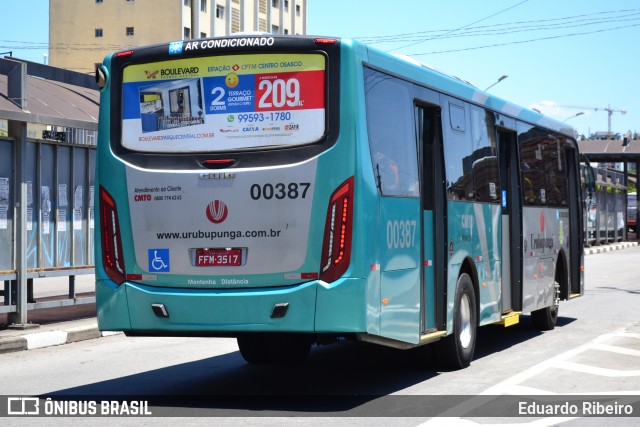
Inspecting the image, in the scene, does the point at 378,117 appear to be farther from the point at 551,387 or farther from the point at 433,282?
the point at 551,387

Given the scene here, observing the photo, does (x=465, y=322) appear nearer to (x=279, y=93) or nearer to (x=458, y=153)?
(x=458, y=153)

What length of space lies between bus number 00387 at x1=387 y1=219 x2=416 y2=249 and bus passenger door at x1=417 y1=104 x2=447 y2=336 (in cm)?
39

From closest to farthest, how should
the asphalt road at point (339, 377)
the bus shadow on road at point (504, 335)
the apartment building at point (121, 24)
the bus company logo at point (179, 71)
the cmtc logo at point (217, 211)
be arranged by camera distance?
1. the asphalt road at point (339, 377)
2. the cmtc logo at point (217, 211)
3. the bus company logo at point (179, 71)
4. the bus shadow on road at point (504, 335)
5. the apartment building at point (121, 24)

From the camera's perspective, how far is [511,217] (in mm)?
13180

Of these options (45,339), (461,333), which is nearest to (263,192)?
(461,333)

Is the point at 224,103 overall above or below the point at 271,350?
above

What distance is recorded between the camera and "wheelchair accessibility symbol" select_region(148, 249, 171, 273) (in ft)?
28.5

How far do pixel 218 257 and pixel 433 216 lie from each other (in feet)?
8.49

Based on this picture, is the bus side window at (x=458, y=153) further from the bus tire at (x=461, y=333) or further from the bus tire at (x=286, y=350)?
the bus tire at (x=286, y=350)

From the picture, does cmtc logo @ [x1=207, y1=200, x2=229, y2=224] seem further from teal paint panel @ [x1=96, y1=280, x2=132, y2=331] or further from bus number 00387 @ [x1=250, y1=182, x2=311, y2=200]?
teal paint panel @ [x1=96, y1=280, x2=132, y2=331]

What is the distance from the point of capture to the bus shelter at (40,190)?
45.6 feet

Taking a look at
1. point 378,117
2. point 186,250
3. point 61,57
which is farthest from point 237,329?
point 61,57

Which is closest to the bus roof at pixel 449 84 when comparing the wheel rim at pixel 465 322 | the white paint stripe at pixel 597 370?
the wheel rim at pixel 465 322

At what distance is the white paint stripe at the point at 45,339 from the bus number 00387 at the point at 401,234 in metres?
5.72
